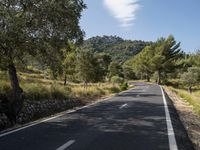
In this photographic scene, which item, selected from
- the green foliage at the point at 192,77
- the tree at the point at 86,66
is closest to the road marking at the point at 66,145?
the tree at the point at 86,66

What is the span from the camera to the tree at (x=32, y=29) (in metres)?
11.4

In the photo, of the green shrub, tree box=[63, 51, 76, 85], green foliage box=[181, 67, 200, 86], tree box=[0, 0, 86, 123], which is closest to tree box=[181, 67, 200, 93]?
green foliage box=[181, 67, 200, 86]

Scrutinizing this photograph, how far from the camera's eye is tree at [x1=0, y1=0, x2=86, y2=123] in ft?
37.4

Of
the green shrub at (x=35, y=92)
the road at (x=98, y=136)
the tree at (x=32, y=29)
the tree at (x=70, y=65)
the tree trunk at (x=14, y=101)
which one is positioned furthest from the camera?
the tree at (x=70, y=65)

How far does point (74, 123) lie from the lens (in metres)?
11.8

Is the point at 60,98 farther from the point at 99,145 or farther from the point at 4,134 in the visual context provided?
the point at 99,145

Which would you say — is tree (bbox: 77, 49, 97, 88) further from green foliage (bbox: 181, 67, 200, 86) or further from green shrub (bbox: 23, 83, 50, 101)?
green foliage (bbox: 181, 67, 200, 86)

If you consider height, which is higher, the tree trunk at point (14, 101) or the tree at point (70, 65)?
the tree at point (70, 65)

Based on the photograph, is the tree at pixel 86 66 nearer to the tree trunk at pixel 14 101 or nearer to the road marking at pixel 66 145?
the tree trunk at pixel 14 101

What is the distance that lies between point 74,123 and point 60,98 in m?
8.22

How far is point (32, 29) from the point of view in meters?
13.2

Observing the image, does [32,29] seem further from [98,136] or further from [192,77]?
[192,77]

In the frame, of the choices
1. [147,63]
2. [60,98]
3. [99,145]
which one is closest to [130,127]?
[99,145]

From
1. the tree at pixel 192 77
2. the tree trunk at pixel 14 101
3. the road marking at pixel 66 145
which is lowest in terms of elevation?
the road marking at pixel 66 145
